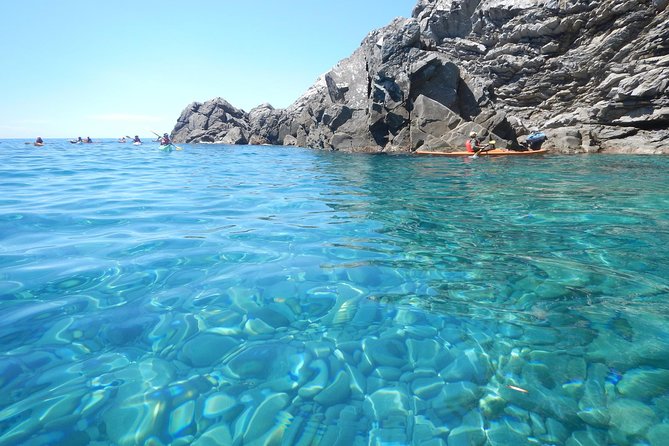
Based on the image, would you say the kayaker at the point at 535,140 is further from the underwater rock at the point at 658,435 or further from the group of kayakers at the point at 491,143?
the underwater rock at the point at 658,435

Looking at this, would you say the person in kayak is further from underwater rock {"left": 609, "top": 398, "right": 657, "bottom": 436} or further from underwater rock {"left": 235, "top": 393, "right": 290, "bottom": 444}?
underwater rock {"left": 235, "top": 393, "right": 290, "bottom": 444}

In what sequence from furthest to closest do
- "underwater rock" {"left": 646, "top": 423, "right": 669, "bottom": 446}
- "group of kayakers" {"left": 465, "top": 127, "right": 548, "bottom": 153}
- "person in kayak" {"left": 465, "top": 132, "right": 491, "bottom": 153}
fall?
"group of kayakers" {"left": 465, "top": 127, "right": 548, "bottom": 153}, "person in kayak" {"left": 465, "top": 132, "right": 491, "bottom": 153}, "underwater rock" {"left": 646, "top": 423, "right": 669, "bottom": 446}

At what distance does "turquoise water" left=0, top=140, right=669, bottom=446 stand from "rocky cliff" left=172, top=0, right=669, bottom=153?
20.8 m

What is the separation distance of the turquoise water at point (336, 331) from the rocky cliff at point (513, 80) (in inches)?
819

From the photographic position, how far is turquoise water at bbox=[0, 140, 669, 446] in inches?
84.4

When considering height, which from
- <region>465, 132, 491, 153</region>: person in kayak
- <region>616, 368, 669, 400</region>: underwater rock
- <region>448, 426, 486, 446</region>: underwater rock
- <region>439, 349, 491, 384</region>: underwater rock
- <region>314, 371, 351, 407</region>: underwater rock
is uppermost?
<region>465, 132, 491, 153</region>: person in kayak

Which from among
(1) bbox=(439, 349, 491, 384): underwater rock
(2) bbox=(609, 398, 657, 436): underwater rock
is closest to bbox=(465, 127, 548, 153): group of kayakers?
(1) bbox=(439, 349, 491, 384): underwater rock

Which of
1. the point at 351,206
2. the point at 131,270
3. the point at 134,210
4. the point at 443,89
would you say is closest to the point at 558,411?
the point at 131,270

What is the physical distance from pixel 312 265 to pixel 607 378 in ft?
10.2

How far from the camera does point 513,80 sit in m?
32.2

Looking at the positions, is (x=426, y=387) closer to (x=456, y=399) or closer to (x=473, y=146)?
(x=456, y=399)

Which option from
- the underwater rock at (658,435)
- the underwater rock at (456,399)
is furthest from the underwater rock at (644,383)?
the underwater rock at (456,399)

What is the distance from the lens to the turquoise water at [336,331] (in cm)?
214

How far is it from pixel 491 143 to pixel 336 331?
2077 cm
